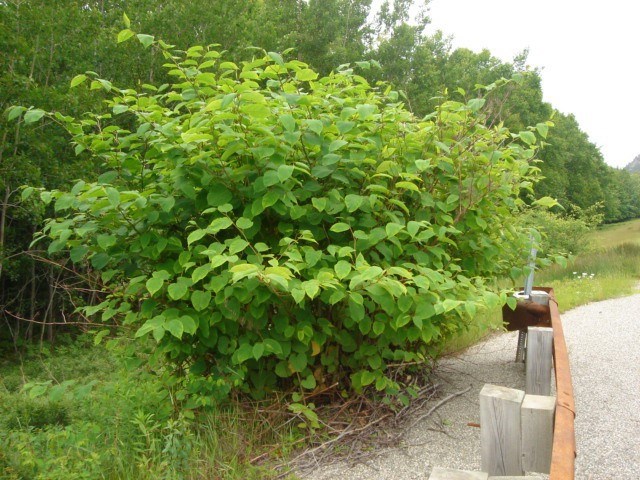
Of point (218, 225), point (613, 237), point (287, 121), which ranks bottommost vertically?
point (613, 237)

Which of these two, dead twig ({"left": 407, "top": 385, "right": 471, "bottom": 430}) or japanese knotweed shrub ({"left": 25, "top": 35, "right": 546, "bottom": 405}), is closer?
japanese knotweed shrub ({"left": 25, "top": 35, "right": 546, "bottom": 405})

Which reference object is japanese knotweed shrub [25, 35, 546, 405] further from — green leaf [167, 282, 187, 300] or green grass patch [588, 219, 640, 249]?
green grass patch [588, 219, 640, 249]

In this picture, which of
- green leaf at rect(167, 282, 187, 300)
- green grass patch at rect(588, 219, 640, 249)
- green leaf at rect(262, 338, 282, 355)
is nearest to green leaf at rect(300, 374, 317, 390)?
green leaf at rect(262, 338, 282, 355)

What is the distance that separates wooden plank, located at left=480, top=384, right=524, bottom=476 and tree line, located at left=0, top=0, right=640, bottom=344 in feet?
5.83

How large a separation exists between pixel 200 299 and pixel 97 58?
39.4 feet

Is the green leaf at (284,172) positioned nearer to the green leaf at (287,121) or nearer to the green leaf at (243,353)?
the green leaf at (287,121)

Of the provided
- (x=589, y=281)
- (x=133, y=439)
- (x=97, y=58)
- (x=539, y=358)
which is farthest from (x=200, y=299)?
(x=97, y=58)

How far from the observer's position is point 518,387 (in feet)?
14.7

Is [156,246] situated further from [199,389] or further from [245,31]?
[245,31]

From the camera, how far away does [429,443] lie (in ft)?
11.1

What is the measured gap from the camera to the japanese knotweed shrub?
2.85m

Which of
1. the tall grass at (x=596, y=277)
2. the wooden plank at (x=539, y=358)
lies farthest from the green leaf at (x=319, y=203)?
the tall grass at (x=596, y=277)

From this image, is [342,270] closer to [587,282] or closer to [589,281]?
[587,282]

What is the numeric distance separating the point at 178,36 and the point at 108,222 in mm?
13173
